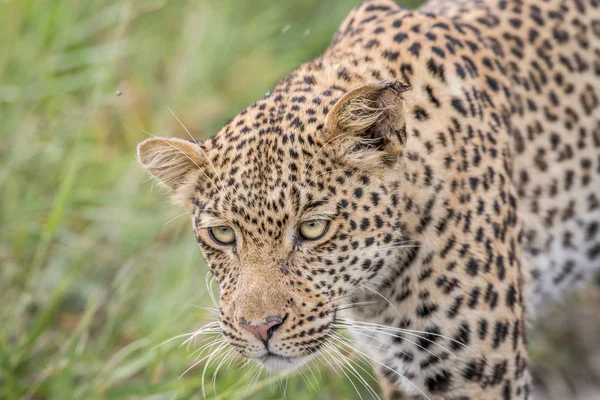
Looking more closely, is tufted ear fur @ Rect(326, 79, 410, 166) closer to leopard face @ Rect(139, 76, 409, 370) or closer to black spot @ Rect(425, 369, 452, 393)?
leopard face @ Rect(139, 76, 409, 370)

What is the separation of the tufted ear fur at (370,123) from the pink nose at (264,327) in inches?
32.4

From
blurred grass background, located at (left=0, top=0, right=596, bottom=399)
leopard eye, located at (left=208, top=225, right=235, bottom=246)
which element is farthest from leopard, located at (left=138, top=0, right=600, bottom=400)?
blurred grass background, located at (left=0, top=0, right=596, bottom=399)

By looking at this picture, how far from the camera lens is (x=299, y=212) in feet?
13.5

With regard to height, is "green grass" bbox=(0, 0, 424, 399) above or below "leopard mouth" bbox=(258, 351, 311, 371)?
above

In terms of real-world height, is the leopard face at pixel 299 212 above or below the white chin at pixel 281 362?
above

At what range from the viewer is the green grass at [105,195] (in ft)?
18.6

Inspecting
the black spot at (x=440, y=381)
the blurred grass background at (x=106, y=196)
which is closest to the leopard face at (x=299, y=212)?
the black spot at (x=440, y=381)

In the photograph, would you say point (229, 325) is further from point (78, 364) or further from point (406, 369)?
point (78, 364)

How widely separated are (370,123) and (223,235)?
0.89 meters

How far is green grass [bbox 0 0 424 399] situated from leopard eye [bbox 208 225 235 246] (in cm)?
100

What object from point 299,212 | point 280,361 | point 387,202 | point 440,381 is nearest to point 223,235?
point 299,212

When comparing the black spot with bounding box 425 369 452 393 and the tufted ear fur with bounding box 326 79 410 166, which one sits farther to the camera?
the black spot with bounding box 425 369 452 393

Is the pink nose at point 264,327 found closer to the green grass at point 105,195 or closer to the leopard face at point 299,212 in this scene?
the leopard face at point 299,212

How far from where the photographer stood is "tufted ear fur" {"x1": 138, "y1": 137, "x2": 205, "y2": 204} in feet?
14.6
